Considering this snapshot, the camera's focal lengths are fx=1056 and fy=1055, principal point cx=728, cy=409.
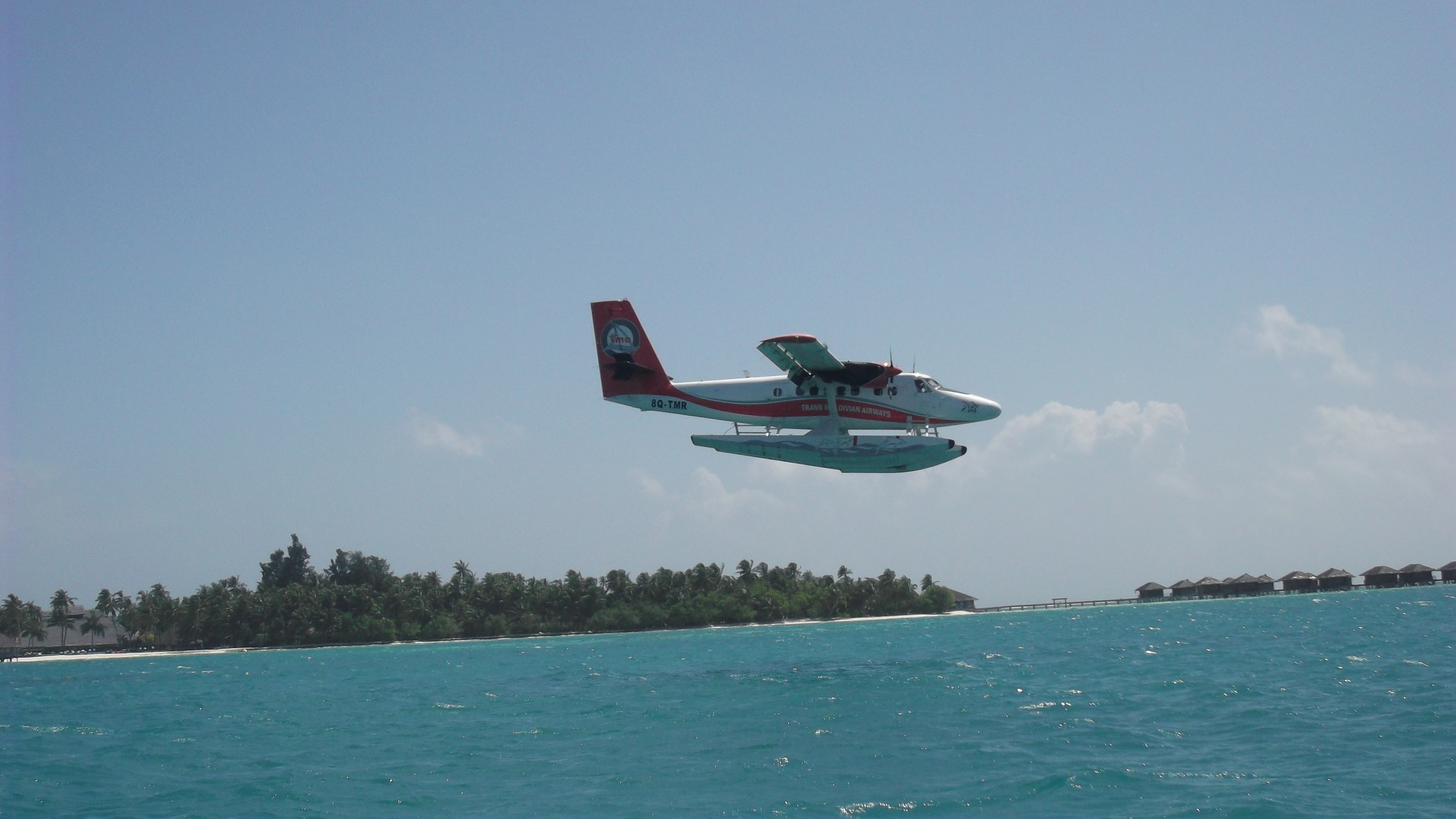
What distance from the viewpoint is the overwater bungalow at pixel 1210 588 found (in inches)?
5910

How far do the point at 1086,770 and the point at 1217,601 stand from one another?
139 m

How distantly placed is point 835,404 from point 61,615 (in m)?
117

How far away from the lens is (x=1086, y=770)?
18.7 meters

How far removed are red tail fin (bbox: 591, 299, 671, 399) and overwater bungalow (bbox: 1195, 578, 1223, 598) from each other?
13969 cm

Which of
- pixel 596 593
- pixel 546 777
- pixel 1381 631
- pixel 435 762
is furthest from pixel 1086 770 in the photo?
pixel 596 593

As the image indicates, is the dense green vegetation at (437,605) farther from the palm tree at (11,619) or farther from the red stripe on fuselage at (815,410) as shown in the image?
the red stripe on fuselage at (815,410)

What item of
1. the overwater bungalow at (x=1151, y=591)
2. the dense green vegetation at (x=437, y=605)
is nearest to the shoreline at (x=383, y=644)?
the dense green vegetation at (x=437, y=605)

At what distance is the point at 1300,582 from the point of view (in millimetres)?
146125

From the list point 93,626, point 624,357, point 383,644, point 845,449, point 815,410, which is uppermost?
point 624,357

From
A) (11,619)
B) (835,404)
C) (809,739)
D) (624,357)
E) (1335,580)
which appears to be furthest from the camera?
(1335,580)

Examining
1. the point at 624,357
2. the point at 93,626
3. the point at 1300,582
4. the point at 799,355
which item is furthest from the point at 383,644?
the point at 1300,582

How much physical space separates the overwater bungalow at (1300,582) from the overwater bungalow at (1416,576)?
9.90 meters

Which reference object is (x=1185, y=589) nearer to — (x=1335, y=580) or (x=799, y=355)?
(x=1335, y=580)

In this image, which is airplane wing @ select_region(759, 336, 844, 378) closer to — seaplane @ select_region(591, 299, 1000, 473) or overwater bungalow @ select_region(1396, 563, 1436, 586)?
seaplane @ select_region(591, 299, 1000, 473)
